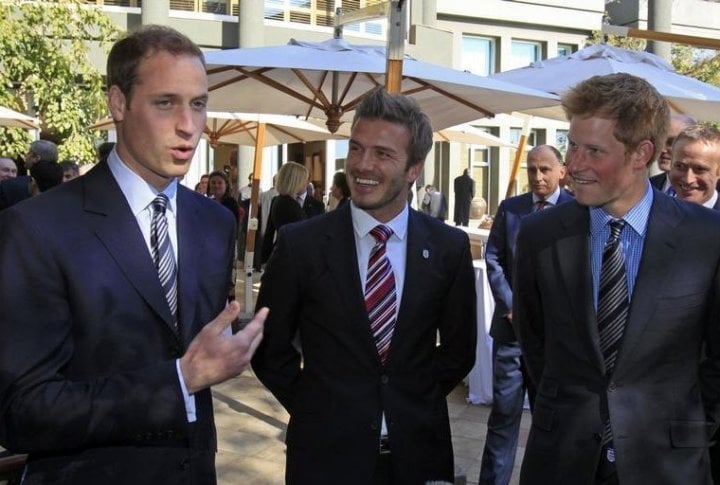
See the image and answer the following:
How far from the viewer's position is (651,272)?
252 centimetres

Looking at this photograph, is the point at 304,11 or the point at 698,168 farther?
the point at 304,11

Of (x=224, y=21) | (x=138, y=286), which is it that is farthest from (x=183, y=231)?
(x=224, y=21)

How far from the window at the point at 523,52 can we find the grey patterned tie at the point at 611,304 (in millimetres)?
29323

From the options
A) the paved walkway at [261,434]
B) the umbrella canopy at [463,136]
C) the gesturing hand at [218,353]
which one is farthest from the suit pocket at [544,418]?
the umbrella canopy at [463,136]

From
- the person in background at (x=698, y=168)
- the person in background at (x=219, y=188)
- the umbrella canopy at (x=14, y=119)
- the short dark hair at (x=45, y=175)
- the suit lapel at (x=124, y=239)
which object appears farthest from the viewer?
the person in background at (x=219, y=188)

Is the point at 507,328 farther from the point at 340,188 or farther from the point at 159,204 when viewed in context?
the point at 340,188

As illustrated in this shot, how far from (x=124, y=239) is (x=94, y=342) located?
0.26 m

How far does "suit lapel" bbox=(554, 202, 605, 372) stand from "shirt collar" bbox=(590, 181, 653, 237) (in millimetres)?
25

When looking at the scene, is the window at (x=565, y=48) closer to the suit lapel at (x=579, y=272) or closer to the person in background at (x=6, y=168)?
the person in background at (x=6, y=168)

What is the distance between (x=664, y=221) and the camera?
259 centimetres

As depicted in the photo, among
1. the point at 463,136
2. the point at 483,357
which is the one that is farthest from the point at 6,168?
the point at 463,136

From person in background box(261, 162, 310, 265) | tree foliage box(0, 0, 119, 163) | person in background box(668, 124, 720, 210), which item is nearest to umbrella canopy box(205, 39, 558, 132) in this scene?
person in background box(261, 162, 310, 265)

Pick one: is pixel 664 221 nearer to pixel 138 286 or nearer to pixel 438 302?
pixel 438 302

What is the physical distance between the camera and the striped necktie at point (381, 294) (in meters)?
2.67
